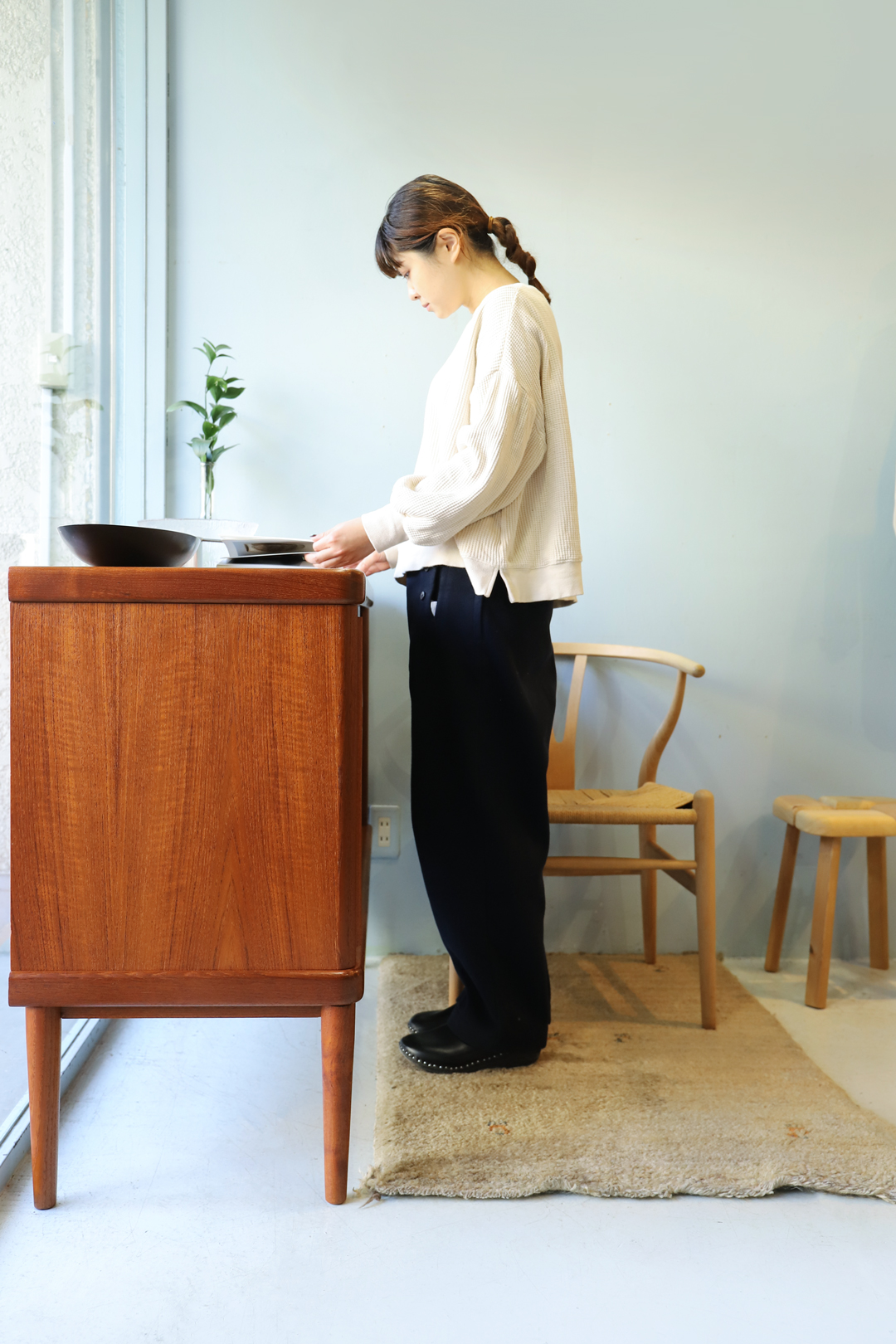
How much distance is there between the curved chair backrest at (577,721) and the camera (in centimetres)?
179

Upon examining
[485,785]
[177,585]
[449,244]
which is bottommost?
[485,785]

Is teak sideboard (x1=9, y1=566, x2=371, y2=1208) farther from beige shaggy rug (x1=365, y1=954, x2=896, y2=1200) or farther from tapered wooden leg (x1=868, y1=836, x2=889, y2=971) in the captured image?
tapered wooden leg (x1=868, y1=836, x2=889, y2=971)

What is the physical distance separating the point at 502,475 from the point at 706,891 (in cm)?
85

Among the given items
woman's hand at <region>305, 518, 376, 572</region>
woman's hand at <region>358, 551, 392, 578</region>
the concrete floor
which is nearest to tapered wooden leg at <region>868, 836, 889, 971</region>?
the concrete floor

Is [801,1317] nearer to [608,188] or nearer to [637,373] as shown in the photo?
[637,373]

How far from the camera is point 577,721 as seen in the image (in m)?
1.88

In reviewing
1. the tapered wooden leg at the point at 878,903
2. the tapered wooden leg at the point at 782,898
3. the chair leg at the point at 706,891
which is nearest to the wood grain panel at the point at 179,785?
the chair leg at the point at 706,891

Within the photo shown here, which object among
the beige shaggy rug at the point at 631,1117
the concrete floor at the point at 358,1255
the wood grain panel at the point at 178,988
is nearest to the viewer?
the concrete floor at the point at 358,1255

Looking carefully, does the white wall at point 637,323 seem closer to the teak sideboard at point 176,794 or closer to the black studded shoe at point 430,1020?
the black studded shoe at point 430,1020

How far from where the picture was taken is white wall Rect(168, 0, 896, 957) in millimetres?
1812

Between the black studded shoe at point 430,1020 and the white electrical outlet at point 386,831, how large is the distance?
0.44m

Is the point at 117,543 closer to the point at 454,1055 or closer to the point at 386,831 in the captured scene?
the point at 454,1055

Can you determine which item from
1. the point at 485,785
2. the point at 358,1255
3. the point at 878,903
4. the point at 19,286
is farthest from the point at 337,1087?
the point at 878,903

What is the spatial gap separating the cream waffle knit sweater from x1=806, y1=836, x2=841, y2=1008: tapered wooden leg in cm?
85
